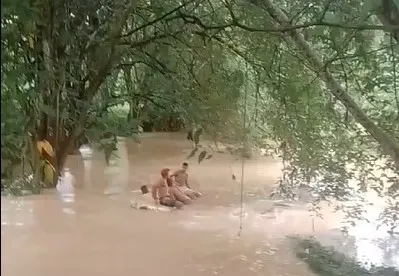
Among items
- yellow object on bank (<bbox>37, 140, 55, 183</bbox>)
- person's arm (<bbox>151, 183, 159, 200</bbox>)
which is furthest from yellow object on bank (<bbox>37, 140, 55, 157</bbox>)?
person's arm (<bbox>151, 183, 159, 200</bbox>)

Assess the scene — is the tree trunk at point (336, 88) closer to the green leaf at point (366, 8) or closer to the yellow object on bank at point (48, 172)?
the green leaf at point (366, 8)

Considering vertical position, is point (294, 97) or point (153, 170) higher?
Answer: point (294, 97)

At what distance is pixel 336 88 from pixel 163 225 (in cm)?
29

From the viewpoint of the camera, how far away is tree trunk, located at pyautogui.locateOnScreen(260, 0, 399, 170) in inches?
33.5

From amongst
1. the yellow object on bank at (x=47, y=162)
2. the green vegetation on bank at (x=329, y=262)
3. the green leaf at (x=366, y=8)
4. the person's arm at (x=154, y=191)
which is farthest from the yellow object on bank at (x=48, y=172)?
the green leaf at (x=366, y=8)

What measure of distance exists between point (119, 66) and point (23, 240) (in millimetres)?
263

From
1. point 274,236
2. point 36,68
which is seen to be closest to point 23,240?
point 36,68

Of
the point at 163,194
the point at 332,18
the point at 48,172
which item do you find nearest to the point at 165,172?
the point at 163,194

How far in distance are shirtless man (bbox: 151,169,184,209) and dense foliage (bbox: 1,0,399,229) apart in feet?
0.23

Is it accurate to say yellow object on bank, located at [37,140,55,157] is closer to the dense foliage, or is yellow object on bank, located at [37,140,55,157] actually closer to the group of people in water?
the dense foliage

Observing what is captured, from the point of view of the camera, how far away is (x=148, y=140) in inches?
35.9

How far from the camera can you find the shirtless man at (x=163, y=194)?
0.90 m

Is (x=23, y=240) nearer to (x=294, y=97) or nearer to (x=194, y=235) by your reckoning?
(x=194, y=235)

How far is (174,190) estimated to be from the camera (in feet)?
2.93
